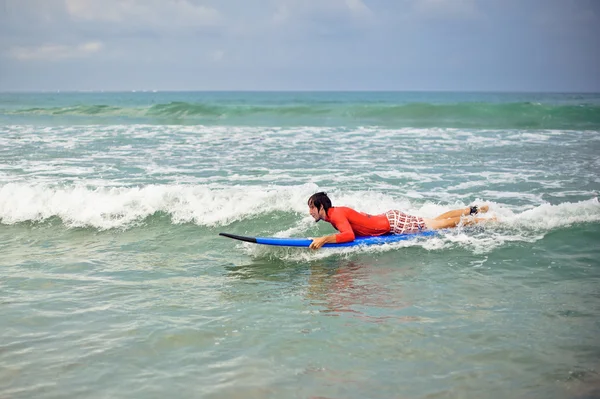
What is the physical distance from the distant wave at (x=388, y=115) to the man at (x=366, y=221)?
22056 mm

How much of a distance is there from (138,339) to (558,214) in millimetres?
7160

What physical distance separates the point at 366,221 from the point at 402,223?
0.58 meters

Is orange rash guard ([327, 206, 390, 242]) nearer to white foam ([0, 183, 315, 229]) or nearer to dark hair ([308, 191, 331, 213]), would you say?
dark hair ([308, 191, 331, 213])

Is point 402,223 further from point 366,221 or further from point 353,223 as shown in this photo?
point 353,223

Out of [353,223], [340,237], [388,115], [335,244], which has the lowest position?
[335,244]

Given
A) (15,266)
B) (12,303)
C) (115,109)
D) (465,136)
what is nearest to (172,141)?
(465,136)

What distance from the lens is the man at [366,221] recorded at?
7496 millimetres

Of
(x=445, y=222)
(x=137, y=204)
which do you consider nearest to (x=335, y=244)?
(x=445, y=222)

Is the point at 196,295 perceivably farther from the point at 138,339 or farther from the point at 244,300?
the point at 138,339

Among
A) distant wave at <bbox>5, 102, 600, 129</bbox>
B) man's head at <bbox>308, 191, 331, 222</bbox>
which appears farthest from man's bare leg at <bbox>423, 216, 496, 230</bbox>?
distant wave at <bbox>5, 102, 600, 129</bbox>

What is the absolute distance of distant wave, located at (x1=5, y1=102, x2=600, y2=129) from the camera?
3069 centimetres

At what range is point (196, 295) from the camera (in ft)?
20.9

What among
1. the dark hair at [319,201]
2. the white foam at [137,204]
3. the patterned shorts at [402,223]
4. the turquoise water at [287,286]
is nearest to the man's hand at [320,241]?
the turquoise water at [287,286]

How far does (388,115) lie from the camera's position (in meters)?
36.1
